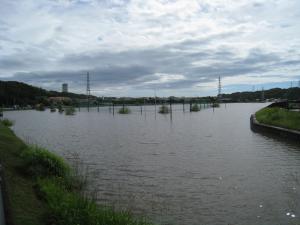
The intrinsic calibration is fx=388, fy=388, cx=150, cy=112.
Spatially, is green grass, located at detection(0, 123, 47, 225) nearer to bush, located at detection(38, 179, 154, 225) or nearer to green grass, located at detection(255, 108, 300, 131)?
bush, located at detection(38, 179, 154, 225)

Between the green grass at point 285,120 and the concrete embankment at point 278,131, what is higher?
the green grass at point 285,120

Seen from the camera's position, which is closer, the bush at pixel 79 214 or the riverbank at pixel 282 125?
the bush at pixel 79 214

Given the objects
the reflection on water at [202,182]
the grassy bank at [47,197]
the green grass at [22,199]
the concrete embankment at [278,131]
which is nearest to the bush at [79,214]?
the grassy bank at [47,197]

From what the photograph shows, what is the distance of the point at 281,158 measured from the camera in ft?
63.5

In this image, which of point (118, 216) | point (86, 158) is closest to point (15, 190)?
point (118, 216)

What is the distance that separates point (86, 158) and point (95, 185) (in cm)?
692

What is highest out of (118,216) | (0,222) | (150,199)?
(0,222)

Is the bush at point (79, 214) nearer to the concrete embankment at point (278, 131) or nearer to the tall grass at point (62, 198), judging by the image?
the tall grass at point (62, 198)

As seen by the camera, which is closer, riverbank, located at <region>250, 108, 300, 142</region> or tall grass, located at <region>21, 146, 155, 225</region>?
tall grass, located at <region>21, 146, 155, 225</region>

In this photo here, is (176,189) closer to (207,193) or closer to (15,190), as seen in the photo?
(207,193)

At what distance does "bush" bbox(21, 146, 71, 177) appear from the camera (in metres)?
12.4

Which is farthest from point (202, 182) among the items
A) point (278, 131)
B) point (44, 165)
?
point (278, 131)

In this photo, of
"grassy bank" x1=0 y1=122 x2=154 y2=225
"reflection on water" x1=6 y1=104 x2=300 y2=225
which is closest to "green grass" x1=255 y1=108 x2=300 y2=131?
"reflection on water" x1=6 y1=104 x2=300 y2=225

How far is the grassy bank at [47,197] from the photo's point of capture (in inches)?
292
